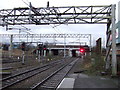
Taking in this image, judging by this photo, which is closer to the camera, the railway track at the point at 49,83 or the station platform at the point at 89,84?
the station platform at the point at 89,84

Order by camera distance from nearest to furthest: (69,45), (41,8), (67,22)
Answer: (41,8) < (67,22) < (69,45)

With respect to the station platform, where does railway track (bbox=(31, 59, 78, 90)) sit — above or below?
below

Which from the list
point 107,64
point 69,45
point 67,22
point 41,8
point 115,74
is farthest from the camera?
point 69,45

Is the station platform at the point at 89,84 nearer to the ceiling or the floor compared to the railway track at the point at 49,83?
nearer to the ceiling

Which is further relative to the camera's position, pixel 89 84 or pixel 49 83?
pixel 49 83

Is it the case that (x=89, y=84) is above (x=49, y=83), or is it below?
above

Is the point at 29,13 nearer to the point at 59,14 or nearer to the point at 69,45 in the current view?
the point at 59,14

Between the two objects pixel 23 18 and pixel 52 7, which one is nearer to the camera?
pixel 52 7

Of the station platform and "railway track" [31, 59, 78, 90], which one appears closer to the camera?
the station platform

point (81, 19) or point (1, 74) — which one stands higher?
point (81, 19)

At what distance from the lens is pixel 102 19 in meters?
20.0

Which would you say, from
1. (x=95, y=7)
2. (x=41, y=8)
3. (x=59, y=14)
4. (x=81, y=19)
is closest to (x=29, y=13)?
(x=41, y=8)

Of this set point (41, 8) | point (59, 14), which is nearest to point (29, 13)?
point (41, 8)

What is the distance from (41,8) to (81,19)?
402cm
